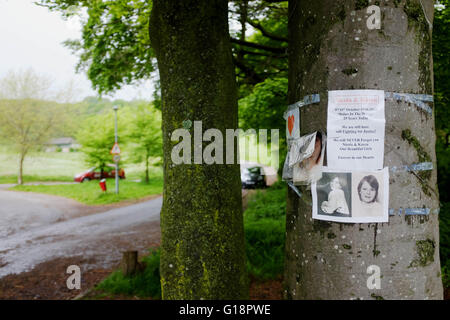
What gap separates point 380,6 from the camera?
160 cm

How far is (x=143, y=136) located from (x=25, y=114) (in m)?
9.97

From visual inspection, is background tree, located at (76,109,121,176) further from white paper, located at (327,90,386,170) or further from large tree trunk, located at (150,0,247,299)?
white paper, located at (327,90,386,170)

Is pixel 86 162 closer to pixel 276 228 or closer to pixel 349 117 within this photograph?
pixel 276 228

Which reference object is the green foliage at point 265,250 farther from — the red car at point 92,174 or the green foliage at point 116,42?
the red car at point 92,174

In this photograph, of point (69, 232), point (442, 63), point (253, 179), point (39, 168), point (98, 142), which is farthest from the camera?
point (39, 168)

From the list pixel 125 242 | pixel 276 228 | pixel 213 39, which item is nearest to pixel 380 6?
pixel 213 39

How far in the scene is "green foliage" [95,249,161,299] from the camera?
5.65 metres

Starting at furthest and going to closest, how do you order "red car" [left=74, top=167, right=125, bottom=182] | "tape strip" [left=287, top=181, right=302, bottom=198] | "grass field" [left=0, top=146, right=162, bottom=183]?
"red car" [left=74, top=167, right=125, bottom=182] → "grass field" [left=0, top=146, right=162, bottom=183] → "tape strip" [left=287, top=181, right=302, bottom=198]

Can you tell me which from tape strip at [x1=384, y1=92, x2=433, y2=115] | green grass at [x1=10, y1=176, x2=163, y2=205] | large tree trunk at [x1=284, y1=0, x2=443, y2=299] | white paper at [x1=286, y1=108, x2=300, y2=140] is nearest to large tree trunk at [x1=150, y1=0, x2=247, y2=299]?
white paper at [x1=286, y1=108, x2=300, y2=140]

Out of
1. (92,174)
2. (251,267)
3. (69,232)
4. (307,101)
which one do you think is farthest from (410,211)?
(92,174)

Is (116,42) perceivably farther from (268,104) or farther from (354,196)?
(354,196)

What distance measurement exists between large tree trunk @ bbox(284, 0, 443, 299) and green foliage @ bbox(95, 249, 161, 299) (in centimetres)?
452

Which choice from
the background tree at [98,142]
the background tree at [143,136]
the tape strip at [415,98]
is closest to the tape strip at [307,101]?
the tape strip at [415,98]

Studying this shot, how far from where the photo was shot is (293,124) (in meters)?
1.89
